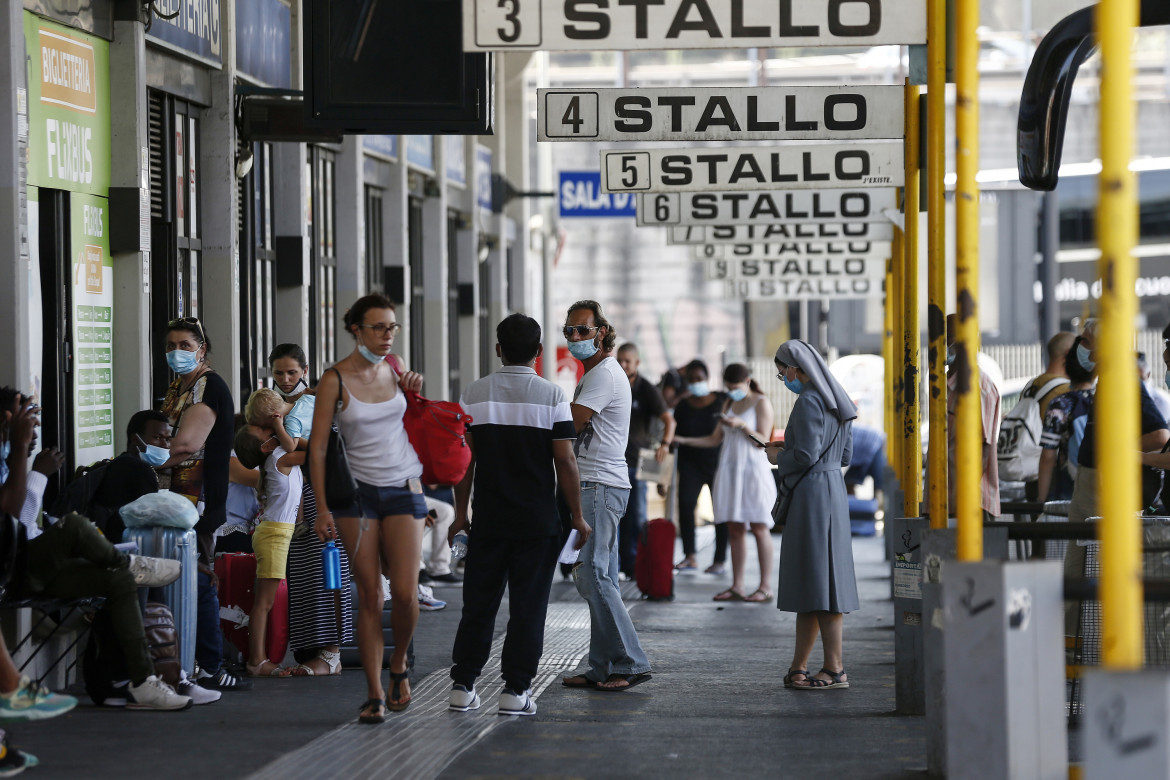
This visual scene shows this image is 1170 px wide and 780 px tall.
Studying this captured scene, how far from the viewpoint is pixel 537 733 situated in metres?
7.16

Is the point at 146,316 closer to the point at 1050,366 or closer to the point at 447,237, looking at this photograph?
the point at 1050,366

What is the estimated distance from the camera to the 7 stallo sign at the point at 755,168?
10406 millimetres

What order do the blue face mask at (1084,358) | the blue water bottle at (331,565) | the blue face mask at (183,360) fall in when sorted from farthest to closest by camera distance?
the blue face mask at (1084,358), the blue face mask at (183,360), the blue water bottle at (331,565)

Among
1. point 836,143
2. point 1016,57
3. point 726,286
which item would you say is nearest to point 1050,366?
point 836,143

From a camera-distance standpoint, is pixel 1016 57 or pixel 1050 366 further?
pixel 1016 57

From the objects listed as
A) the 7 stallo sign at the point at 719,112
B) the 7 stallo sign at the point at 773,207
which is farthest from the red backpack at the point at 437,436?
the 7 stallo sign at the point at 773,207

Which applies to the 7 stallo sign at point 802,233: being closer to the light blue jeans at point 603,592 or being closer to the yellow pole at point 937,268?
the light blue jeans at point 603,592

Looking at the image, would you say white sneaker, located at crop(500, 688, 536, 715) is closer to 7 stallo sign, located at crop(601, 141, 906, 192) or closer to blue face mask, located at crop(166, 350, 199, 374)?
blue face mask, located at crop(166, 350, 199, 374)

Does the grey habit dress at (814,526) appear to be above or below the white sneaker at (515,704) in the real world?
above

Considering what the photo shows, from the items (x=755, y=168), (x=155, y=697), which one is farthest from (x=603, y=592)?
(x=755, y=168)

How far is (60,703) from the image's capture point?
265 inches

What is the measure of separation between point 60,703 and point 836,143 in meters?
6.17

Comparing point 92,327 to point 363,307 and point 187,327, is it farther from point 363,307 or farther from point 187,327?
point 363,307

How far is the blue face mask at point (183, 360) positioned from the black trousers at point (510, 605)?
1.80 metres
